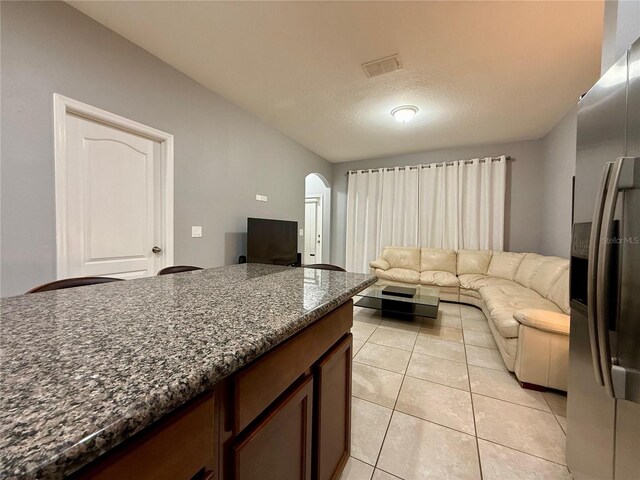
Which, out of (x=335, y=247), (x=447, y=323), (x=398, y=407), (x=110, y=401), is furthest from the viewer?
(x=335, y=247)

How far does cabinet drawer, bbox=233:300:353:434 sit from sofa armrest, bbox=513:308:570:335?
1.70 meters

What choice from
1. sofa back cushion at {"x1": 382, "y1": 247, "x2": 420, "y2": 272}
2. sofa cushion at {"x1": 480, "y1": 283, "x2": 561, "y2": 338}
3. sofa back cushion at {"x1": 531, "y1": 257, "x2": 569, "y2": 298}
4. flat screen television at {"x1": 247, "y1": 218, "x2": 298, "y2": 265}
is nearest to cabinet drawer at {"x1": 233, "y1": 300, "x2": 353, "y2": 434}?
sofa cushion at {"x1": 480, "y1": 283, "x2": 561, "y2": 338}

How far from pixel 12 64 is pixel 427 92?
3319 millimetres

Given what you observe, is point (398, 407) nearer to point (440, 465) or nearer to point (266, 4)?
point (440, 465)

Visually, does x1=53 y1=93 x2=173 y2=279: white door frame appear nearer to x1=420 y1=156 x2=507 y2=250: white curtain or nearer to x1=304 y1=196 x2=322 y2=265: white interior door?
x1=304 y1=196 x2=322 y2=265: white interior door

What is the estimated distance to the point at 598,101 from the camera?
1.00 metres

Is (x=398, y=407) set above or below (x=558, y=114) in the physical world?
below

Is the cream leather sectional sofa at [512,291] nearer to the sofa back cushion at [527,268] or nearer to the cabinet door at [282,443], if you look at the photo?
the sofa back cushion at [527,268]

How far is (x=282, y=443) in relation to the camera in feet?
2.48

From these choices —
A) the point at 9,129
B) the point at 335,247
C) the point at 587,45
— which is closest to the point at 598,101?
the point at 587,45

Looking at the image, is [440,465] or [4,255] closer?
[440,465]

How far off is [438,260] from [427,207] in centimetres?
104

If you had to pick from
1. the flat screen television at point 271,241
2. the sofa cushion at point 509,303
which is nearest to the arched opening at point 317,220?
the flat screen television at point 271,241

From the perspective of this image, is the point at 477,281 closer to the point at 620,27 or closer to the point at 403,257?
the point at 403,257
